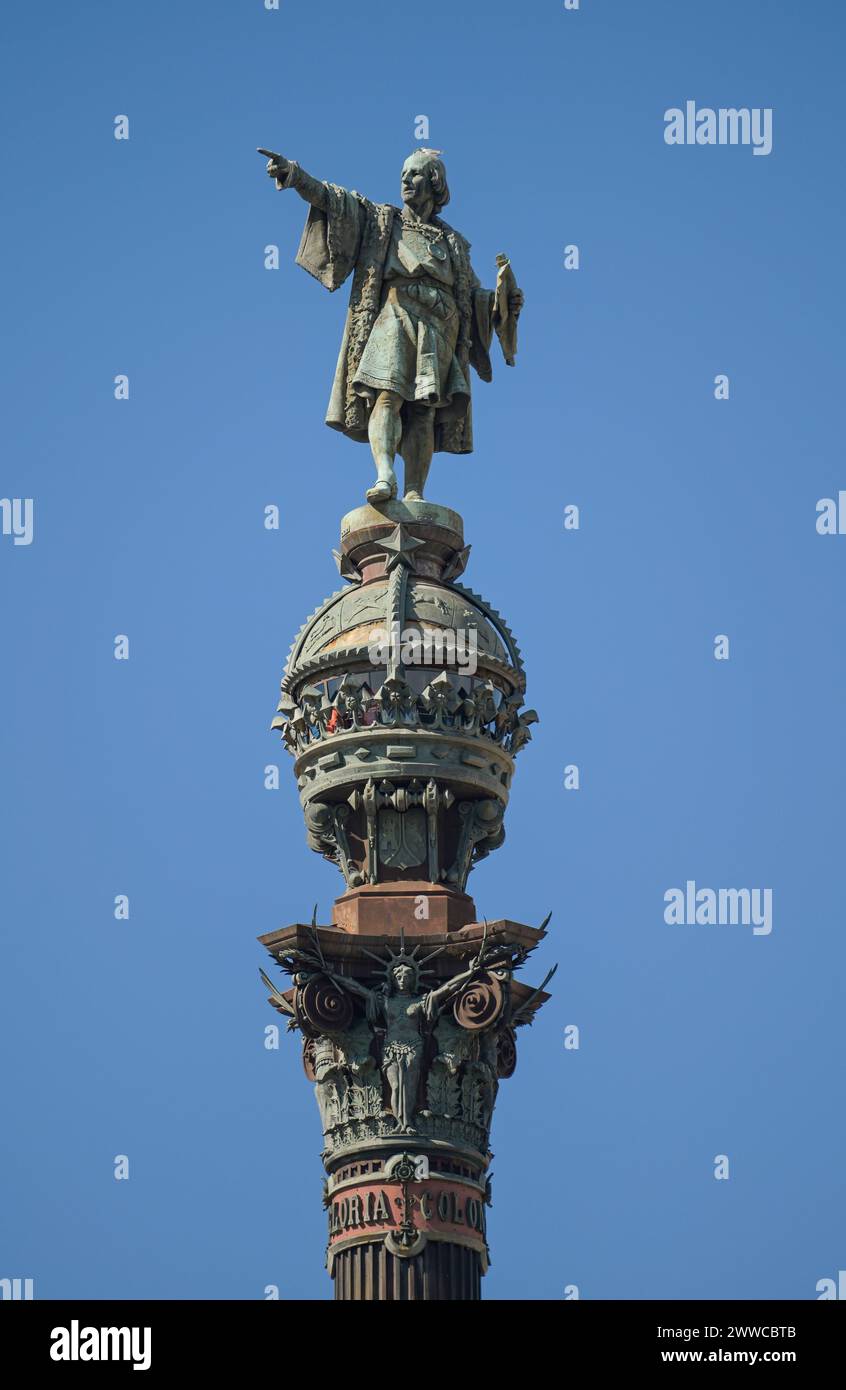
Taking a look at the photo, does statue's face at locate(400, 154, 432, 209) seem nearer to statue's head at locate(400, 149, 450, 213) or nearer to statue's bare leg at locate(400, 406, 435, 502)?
statue's head at locate(400, 149, 450, 213)

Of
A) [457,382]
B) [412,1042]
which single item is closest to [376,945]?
[412,1042]

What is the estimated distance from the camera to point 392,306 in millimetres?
69500

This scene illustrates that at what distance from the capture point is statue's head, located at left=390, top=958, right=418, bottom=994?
62.7 meters

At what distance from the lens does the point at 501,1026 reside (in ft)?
207

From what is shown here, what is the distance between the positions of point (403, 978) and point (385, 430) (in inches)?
456

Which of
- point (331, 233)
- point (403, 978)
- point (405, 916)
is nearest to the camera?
point (403, 978)

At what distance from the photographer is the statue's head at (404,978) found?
62688 millimetres

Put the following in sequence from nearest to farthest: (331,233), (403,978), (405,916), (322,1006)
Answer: (322,1006), (403,978), (405,916), (331,233)

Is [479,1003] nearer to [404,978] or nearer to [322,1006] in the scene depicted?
[404,978]

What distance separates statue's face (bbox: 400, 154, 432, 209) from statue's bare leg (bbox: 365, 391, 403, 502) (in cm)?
373

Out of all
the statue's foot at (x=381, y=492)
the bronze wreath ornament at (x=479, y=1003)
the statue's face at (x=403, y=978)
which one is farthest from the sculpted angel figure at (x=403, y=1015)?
the statue's foot at (x=381, y=492)

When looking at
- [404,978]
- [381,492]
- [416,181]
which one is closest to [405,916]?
[404,978]

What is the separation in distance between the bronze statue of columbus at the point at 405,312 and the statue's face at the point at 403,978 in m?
10.3

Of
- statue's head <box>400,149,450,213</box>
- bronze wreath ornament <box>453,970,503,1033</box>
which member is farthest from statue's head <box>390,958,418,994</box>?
statue's head <box>400,149,450,213</box>
